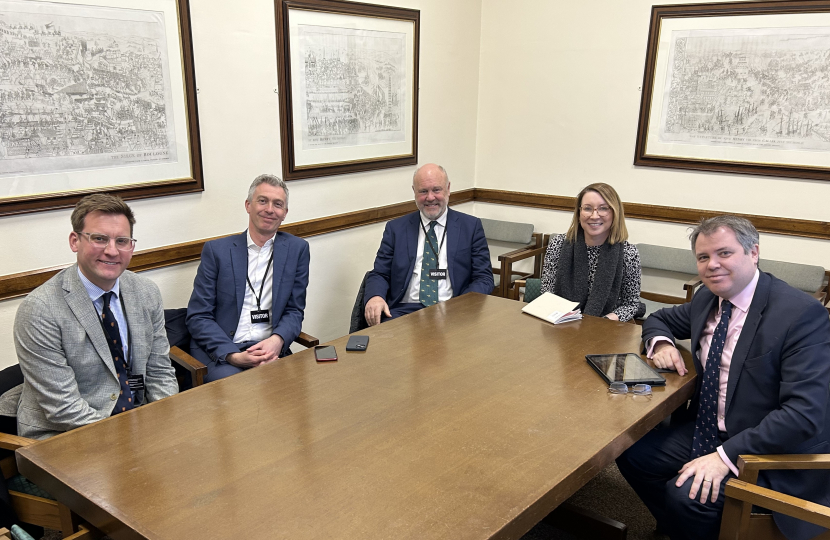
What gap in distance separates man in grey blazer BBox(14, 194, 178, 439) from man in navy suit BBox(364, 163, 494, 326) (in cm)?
143

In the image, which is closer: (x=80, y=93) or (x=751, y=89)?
(x=80, y=93)

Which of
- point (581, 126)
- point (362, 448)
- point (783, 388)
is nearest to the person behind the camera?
point (362, 448)

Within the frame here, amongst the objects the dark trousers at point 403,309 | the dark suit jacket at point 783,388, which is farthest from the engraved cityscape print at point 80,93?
the dark suit jacket at point 783,388

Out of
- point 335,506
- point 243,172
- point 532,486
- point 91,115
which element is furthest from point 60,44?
point 532,486

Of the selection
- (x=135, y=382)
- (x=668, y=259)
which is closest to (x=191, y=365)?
(x=135, y=382)

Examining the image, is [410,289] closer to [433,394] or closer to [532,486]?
[433,394]

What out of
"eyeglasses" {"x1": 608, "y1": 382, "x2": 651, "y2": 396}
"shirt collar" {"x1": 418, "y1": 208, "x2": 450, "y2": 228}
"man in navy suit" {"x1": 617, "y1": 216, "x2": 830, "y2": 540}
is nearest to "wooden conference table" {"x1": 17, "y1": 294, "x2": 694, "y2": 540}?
"eyeglasses" {"x1": 608, "y1": 382, "x2": 651, "y2": 396}

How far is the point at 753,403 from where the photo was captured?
2.11 metres

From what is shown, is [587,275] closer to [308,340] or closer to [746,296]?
[746,296]

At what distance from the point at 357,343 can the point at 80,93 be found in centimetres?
164

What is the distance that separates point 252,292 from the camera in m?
3.09

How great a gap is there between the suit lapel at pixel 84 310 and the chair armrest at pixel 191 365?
42 cm

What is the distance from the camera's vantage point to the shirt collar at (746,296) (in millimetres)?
2178

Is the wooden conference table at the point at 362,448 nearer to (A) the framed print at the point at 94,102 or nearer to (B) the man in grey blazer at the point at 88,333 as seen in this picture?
(B) the man in grey blazer at the point at 88,333
